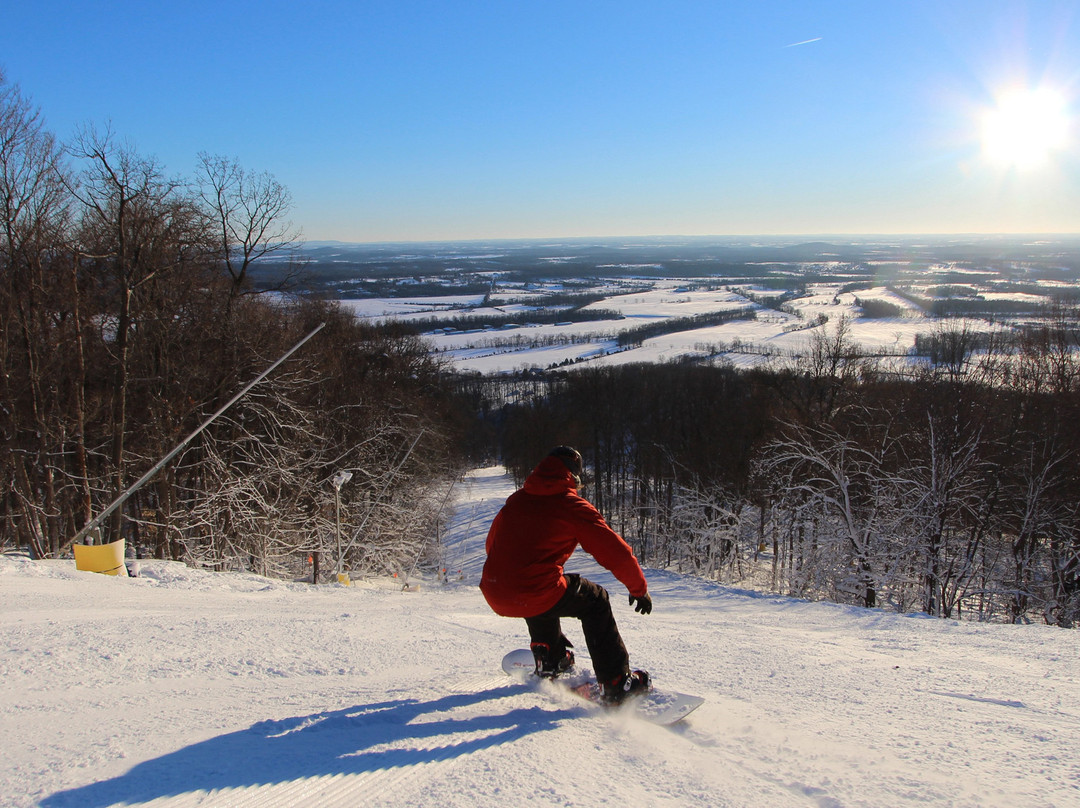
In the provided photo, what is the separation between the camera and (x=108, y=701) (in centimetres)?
322

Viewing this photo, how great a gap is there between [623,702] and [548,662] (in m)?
0.51

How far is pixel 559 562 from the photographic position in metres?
3.47

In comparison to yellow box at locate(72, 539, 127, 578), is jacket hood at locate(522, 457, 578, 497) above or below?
above

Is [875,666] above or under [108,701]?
under

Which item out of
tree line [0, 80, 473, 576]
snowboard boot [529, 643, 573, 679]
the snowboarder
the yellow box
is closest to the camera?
the snowboarder

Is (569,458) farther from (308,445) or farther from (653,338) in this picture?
(653,338)

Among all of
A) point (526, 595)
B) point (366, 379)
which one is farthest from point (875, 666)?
point (366, 379)

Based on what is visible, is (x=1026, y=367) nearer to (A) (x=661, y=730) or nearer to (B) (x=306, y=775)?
(A) (x=661, y=730)

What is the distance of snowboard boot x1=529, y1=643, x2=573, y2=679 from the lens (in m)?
3.70

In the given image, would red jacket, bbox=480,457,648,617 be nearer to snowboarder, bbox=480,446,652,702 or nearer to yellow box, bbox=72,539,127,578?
snowboarder, bbox=480,446,652,702

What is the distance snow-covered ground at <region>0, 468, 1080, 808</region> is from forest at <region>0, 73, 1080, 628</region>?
30.9 ft

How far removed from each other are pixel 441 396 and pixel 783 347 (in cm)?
6303

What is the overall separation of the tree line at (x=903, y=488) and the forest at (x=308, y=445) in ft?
0.41

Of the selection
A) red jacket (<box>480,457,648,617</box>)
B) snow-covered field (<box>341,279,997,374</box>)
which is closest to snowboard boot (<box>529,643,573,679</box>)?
red jacket (<box>480,457,648,617</box>)
